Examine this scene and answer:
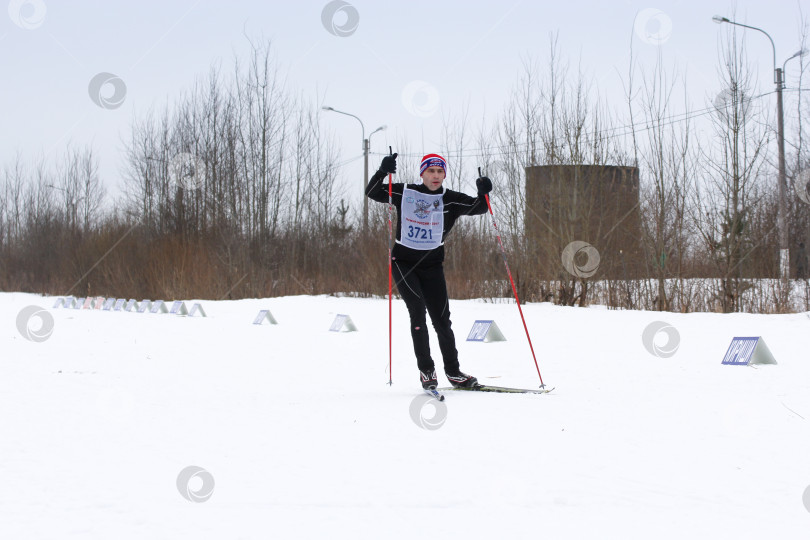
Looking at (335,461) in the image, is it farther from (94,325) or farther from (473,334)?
(94,325)

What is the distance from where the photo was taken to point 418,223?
20.8 feet

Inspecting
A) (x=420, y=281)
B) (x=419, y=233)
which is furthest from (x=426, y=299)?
(x=419, y=233)

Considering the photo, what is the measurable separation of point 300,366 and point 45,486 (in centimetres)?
484

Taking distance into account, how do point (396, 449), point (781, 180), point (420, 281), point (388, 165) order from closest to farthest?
point (396, 449) → point (388, 165) → point (420, 281) → point (781, 180)

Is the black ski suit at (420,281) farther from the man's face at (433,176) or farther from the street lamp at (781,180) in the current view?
the street lamp at (781,180)

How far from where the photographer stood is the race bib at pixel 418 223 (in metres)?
6.33

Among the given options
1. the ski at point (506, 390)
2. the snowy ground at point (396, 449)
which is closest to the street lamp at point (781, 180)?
the snowy ground at point (396, 449)

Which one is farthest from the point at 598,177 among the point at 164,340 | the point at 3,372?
the point at 3,372

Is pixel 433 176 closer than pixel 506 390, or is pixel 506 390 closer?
pixel 506 390

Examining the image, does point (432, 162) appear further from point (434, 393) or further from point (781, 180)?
point (781, 180)

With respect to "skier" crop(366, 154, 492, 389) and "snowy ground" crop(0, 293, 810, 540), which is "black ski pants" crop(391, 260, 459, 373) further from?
"snowy ground" crop(0, 293, 810, 540)

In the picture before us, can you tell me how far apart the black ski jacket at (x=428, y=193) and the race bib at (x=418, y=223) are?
0.05m

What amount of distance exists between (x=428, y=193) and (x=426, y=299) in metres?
0.91

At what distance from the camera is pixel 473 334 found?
1083cm
